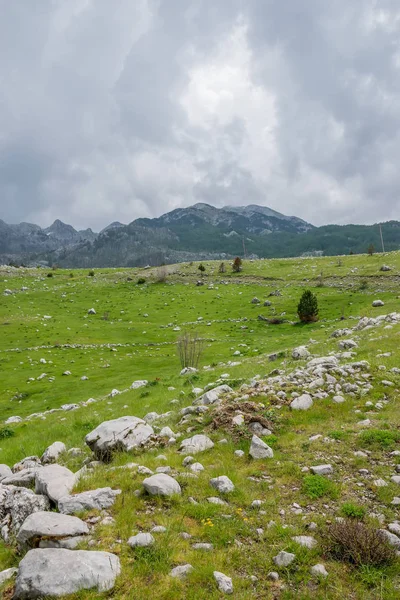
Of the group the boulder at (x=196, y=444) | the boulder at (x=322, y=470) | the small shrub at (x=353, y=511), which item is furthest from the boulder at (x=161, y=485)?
the small shrub at (x=353, y=511)

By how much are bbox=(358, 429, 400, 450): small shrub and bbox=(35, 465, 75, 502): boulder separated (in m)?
7.51

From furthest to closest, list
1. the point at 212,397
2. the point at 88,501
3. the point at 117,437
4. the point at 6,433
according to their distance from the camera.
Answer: the point at 6,433 < the point at 212,397 < the point at 117,437 < the point at 88,501

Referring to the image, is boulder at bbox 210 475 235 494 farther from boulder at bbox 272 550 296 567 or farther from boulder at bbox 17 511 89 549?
boulder at bbox 17 511 89 549

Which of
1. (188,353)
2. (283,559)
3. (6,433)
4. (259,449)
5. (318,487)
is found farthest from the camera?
(188,353)

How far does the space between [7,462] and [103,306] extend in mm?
52438

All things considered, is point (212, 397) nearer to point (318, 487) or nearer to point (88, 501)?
point (318, 487)

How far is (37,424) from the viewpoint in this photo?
19.2m

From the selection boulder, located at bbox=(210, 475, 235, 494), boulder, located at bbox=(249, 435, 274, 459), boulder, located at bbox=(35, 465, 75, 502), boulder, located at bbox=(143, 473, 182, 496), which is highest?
boulder, located at bbox=(35, 465, 75, 502)

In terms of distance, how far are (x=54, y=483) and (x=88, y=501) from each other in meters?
1.14

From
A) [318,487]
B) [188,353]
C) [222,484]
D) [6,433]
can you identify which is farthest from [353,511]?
[188,353]

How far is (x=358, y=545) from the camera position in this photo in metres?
5.82

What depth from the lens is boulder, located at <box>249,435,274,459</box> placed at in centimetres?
932

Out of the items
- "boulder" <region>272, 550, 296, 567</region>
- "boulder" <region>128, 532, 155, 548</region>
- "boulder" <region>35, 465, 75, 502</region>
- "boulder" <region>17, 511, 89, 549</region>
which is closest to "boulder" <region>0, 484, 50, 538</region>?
"boulder" <region>35, 465, 75, 502</region>

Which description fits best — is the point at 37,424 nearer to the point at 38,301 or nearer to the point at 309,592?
the point at 309,592
